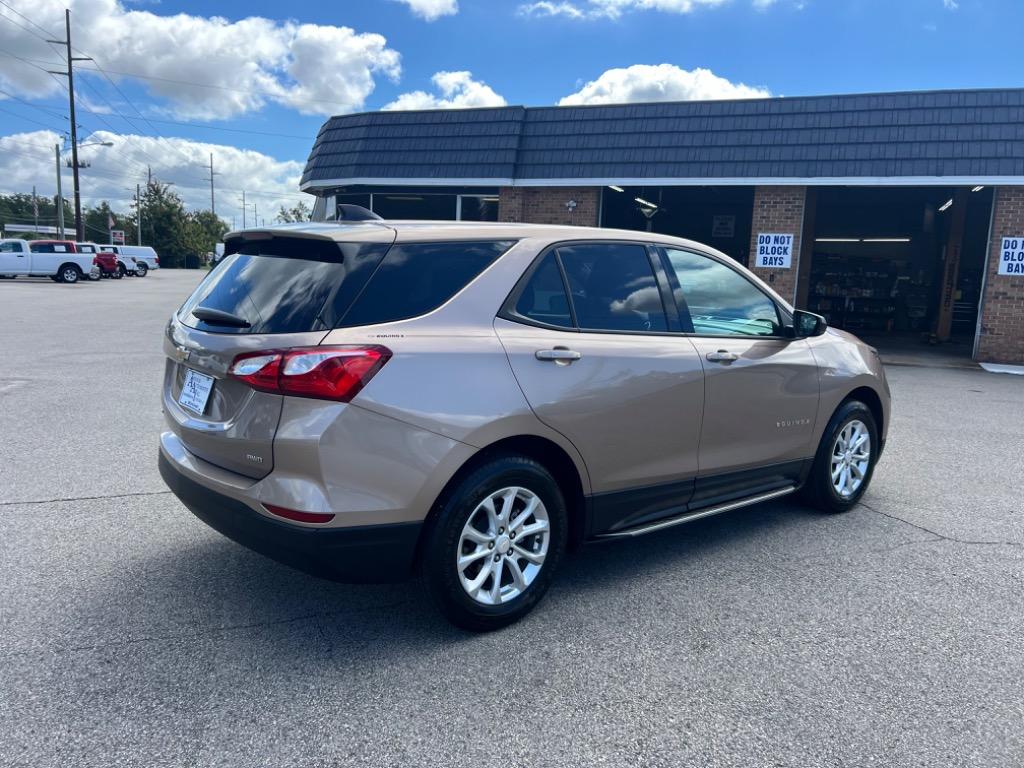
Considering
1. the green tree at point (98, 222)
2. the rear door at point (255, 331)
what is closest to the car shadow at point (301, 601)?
the rear door at point (255, 331)

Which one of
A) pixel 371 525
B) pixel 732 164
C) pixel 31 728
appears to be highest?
pixel 732 164

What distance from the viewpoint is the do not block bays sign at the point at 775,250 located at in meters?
15.7

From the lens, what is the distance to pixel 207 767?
7.93 feet

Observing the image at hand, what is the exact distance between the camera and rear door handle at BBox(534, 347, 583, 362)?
11.0ft

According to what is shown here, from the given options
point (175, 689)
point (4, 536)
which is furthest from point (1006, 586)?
point (4, 536)

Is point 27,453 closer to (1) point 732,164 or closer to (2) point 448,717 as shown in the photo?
(2) point 448,717

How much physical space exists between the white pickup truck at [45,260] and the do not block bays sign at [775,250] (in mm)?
30140

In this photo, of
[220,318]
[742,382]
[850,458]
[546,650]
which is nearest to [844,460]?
[850,458]

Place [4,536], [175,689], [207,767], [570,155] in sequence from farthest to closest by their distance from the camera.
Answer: [570,155] → [4,536] → [175,689] → [207,767]

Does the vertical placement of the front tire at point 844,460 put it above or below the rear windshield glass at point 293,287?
below

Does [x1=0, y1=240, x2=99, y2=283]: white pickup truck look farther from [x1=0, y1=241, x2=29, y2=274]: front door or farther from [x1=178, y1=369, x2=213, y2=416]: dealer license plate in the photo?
[x1=178, y1=369, x2=213, y2=416]: dealer license plate

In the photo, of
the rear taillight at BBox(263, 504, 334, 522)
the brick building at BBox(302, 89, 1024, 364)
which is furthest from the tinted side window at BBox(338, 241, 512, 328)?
the brick building at BBox(302, 89, 1024, 364)

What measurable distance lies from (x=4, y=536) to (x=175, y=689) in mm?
2111

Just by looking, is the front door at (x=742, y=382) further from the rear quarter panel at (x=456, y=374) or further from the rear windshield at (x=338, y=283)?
the rear windshield at (x=338, y=283)
